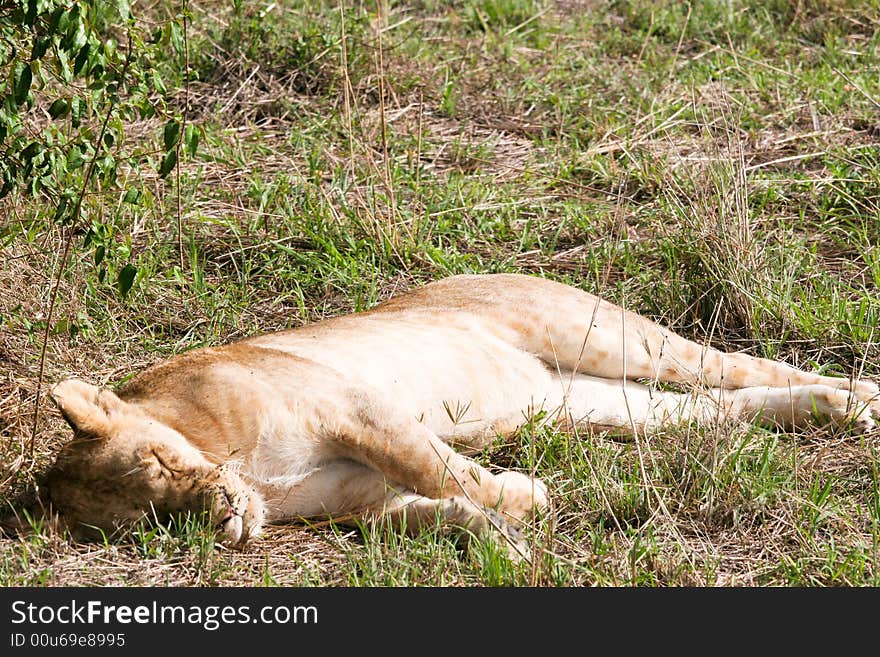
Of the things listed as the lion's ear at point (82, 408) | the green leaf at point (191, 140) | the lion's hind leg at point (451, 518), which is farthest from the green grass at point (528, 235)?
the green leaf at point (191, 140)

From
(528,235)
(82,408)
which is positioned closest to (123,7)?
(82,408)

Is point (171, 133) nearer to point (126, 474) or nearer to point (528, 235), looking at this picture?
point (126, 474)

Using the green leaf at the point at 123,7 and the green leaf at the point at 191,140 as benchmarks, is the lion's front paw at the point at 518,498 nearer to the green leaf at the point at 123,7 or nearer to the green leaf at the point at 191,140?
the green leaf at the point at 191,140

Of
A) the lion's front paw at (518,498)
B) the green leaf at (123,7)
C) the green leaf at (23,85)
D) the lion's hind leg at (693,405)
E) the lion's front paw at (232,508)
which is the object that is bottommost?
the lion's hind leg at (693,405)

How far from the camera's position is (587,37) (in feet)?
27.8

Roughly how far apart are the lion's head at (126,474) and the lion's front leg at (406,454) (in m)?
0.37

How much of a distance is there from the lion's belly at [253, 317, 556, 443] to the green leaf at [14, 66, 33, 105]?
109 centimetres

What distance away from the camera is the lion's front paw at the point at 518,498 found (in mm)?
3623

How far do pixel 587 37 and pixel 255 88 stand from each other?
250 centimetres

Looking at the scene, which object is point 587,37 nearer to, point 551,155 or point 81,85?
point 551,155

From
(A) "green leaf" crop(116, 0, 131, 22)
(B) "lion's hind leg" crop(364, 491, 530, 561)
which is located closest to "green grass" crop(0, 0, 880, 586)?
(B) "lion's hind leg" crop(364, 491, 530, 561)

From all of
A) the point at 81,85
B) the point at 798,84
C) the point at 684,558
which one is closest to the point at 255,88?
the point at 81,85

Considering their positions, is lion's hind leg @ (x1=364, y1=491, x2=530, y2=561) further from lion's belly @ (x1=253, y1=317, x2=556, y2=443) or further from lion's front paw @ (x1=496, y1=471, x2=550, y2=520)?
lion's belly @ (x1=253, y1=317, x2=556, y2=443)

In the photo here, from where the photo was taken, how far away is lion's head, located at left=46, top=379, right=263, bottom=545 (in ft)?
10.6
